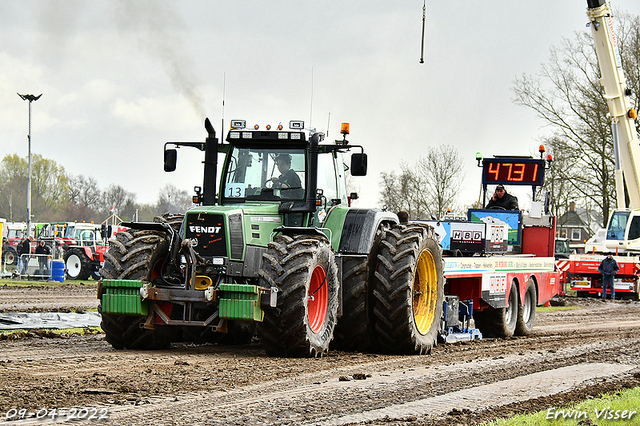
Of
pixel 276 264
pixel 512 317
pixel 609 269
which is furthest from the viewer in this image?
pixel 609 269

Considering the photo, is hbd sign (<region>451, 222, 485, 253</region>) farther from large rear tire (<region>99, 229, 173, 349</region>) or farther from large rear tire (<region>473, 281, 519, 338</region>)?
large rear tire (<region>99, 229, 173, 349</region>)

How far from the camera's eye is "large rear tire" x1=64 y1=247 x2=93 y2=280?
34.1 meters

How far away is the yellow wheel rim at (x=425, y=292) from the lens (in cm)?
1164

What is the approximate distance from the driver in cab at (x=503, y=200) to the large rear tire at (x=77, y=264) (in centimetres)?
2176

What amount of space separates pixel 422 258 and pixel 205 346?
324 cm

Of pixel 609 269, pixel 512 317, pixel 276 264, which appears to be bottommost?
pixel 512 317

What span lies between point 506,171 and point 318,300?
9.14m

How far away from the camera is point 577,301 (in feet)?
90.1

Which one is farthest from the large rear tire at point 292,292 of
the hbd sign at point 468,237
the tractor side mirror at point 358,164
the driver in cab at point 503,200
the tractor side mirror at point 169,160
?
the driver in cab at point 503,200

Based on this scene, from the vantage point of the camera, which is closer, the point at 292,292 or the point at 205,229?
the point at 292,292

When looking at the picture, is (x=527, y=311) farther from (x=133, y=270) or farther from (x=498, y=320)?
(x=133, y=270)

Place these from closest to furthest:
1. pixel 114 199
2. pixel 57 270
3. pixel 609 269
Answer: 1. pixel 609 269
2. pixel 57 270
3. pixel 114 199

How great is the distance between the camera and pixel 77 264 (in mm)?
34719

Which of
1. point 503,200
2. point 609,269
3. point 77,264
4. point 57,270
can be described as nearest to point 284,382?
point 503,200
